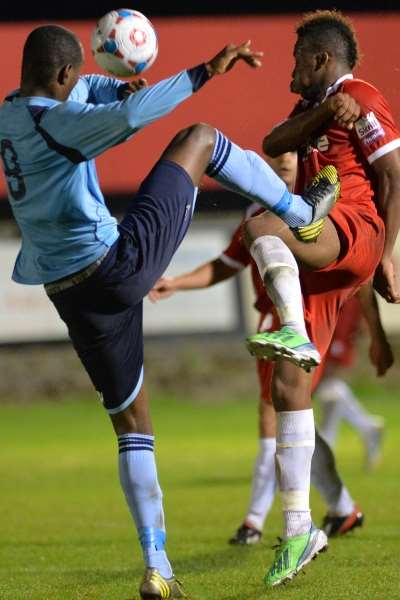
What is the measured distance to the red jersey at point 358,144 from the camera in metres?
5.53

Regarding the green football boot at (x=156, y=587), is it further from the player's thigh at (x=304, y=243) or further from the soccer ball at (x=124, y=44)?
the soccer ball at (x=124, y=44)

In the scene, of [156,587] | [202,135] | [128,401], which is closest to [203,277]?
[128,401]

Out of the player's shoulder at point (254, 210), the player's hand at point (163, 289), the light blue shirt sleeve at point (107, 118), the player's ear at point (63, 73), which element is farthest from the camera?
the player's shoulder at point (254, 210)

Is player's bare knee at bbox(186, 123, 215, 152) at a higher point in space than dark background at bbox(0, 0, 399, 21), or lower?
higher

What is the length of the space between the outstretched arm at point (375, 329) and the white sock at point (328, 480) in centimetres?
66

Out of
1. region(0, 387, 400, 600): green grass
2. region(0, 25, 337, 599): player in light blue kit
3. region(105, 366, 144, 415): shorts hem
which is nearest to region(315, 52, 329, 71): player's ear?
region(0, 25, 337, 599): player in light blue kit

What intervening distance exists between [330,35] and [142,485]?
2.16 meters

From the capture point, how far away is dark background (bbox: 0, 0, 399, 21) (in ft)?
62.2

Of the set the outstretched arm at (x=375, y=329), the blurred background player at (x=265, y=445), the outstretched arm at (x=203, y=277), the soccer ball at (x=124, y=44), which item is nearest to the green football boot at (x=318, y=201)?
the soccer ball at (x=124, y=44)

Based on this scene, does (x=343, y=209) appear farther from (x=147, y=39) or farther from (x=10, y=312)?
(x=10, y=312)

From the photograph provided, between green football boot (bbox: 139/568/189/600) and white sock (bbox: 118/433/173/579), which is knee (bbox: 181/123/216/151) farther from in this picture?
green football boot (bbox: 139/568/189/600)

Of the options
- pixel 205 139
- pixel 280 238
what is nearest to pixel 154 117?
pixel 205 139

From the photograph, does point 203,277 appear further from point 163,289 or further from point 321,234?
point 321,234

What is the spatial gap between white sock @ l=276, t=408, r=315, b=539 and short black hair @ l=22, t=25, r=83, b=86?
5.67 feet
